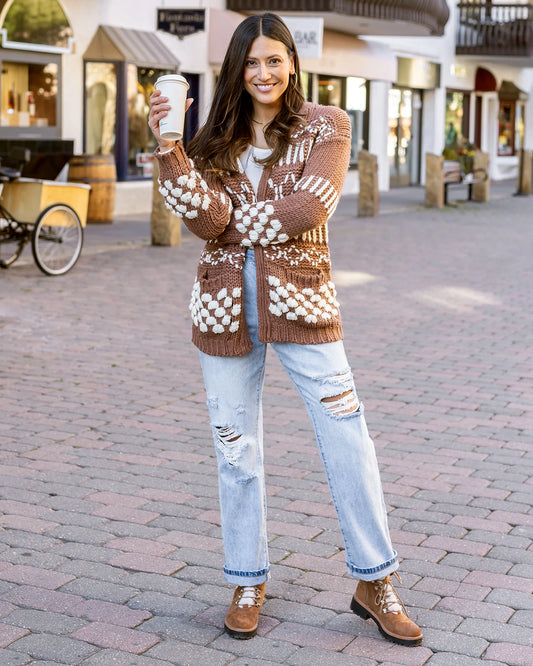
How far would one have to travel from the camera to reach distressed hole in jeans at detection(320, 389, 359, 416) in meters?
3.26

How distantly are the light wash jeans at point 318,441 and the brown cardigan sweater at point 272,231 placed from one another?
2.0 inches

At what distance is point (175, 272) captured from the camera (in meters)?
11.8

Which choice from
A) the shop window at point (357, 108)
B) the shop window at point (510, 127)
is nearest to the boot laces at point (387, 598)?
the shop window at point (357, 108)

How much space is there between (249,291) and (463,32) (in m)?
33.0

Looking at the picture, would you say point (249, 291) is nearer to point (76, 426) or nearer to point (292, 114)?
point (292, 114)

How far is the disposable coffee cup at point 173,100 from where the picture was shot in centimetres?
302

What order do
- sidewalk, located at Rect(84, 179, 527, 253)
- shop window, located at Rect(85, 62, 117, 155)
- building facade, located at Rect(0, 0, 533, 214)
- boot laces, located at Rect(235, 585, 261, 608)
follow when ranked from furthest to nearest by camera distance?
1. shop window, located at Rect(85, 62, 117, 155)
2. building facade, located at Rect(0, 0, 533, 214)
3. sidewalk, located at Rect(84, 179, 527, 253)
4. boot laces, located at Rect(235, 585, 261, 608)

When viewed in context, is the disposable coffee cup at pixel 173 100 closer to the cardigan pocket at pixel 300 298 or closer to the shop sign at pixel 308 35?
the cardigan pocket at pixel 300 298

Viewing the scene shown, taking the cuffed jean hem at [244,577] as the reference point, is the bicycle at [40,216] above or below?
above

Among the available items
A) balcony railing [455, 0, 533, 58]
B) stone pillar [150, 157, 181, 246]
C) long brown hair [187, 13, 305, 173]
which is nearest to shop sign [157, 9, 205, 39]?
stone pillar [150, 157, 181, 246]

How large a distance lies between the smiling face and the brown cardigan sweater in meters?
0.13

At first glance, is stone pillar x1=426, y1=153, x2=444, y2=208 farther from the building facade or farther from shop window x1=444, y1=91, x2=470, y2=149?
A: shop window x1=444, y1=91, x2=470, y2=149

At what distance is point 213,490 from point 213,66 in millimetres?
18147

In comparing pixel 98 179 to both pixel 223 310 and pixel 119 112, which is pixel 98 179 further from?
pixel 223 310
